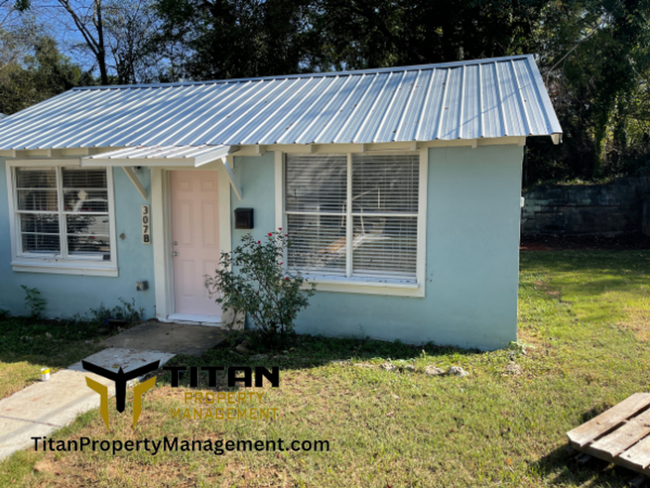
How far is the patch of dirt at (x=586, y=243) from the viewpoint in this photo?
540 inches

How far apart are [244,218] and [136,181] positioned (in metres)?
1.59

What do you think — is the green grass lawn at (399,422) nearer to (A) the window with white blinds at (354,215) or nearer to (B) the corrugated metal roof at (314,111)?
(A) the window with white blinds at (354,215)

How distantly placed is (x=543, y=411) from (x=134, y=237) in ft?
18.5

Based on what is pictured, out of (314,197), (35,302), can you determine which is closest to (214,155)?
(314,197)

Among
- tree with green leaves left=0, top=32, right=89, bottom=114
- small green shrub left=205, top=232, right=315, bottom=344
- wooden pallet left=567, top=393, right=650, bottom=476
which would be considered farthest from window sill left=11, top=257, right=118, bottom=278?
tree with green leaves left=0, top=32, right=89, bottom=114

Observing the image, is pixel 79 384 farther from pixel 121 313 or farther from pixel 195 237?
pixel 195 237

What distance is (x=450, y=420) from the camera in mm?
4164

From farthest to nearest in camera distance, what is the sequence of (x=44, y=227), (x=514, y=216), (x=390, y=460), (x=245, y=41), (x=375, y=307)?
(x=245, y=41) → (x=44, y=227) → (x=375, y=307) → (x=514, y=216) → (x=390, y=460)

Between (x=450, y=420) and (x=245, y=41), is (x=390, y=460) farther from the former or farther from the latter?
(x=245, y=41)

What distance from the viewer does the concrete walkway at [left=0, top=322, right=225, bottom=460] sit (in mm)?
4156

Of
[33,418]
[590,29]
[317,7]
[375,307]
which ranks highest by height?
[317,7]

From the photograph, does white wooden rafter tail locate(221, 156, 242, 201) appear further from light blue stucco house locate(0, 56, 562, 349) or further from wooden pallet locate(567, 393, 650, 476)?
wooden pallet locate(567, 393, 650, 476)

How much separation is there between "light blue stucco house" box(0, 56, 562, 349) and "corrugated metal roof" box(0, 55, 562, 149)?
4 centimetres

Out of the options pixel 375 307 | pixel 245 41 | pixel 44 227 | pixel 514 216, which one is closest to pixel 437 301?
pixel 375 307
